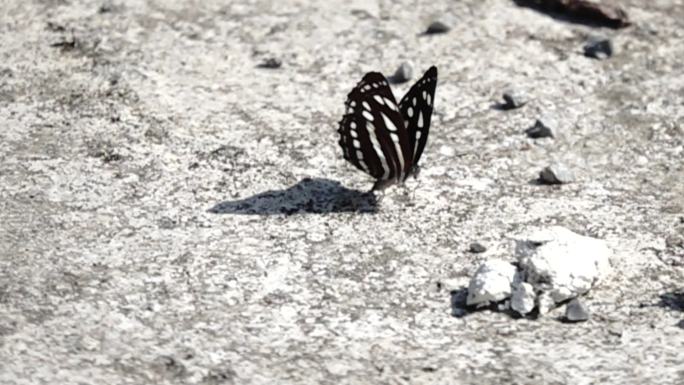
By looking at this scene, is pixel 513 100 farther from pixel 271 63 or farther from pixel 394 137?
pixel 271 63

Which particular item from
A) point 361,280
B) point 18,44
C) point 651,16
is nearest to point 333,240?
point 361,280

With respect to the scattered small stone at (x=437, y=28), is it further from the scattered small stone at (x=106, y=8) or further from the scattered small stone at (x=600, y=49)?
the scattered small stone at (x=106, y=8)

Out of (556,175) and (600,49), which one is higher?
(600,49)

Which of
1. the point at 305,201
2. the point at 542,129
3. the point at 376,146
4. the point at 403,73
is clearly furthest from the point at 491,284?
the point at 403,73

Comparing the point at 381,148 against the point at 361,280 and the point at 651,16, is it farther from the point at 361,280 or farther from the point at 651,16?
the point at 651,16

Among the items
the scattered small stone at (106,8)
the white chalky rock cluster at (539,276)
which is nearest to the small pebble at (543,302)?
the white chalky rock cluster at (539,276)

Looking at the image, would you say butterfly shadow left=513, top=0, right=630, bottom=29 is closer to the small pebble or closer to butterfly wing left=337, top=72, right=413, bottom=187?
butterfly wing left=337, top=72, right=413, bottom=187
